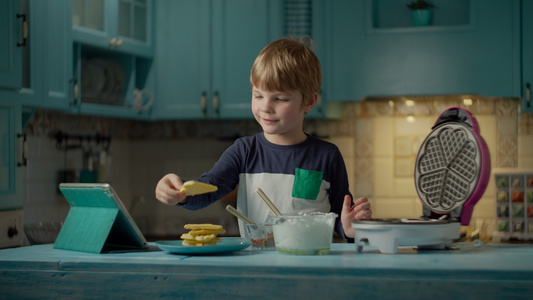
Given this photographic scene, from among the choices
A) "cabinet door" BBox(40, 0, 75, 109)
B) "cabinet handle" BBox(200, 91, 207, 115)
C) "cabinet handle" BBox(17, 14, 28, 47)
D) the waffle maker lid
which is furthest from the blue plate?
"cabinet handle" BBox(200, 91, 207, 115)

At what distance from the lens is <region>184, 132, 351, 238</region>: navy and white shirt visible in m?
1.71

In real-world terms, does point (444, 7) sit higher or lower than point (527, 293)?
higher

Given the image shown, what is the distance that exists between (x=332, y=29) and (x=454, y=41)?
57 cm

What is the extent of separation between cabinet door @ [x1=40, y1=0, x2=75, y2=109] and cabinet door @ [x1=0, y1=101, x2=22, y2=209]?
25 cm

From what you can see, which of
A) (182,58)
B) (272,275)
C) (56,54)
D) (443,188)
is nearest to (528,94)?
(182,58)

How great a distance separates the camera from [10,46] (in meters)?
2.41

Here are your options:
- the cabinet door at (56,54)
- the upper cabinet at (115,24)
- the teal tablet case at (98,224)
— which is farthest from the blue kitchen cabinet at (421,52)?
the teal tablet case at (98,224)

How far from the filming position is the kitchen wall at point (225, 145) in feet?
10.5

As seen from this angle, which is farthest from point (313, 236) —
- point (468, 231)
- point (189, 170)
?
point (189, 170)

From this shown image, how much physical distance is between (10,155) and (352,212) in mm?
1473

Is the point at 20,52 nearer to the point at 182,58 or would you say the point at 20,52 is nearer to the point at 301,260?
the point at 182,58

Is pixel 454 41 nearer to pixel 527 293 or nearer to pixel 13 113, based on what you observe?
pixel 13 113

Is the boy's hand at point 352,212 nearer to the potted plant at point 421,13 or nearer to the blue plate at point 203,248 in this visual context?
the blue plate at point 203,248

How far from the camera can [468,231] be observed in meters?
2.93
